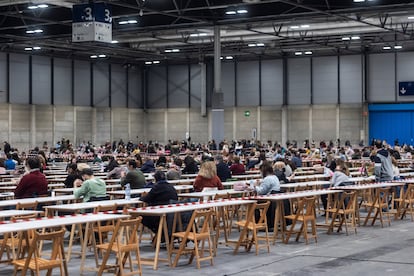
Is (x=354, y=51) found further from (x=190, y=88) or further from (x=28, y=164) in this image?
(x=28, y=164)

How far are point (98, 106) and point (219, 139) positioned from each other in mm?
15889

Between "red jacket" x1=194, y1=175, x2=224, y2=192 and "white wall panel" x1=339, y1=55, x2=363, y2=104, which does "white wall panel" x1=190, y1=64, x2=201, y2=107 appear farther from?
→ "red jacket" x1=194, y1=175, x2=224, y2=192

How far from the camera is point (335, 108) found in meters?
45.3

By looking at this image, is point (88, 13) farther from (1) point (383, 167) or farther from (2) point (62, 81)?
(2) point (62, 81)

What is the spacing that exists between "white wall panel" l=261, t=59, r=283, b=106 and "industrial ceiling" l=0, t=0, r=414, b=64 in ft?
1.89

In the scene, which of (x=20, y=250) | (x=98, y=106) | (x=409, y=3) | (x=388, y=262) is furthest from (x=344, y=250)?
(x=98, y=106)

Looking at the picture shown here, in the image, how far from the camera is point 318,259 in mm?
11312

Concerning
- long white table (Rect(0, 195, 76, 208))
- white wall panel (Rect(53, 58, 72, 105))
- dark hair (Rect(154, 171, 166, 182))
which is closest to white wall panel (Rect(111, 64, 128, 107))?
white wall panel (Rect(53, 58, 72, 105))

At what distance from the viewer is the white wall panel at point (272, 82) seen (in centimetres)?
4684

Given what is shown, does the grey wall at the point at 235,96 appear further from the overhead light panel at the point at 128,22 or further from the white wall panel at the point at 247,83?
the overhead light panel at the point at 128,22

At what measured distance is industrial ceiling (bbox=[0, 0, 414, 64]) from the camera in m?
30.2

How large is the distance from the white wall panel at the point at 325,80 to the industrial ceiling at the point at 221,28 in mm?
669

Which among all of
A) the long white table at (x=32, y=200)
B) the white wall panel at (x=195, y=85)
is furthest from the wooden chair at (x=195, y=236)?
the white wall panel at (x=195, y=85)

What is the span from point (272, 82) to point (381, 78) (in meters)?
6.96
